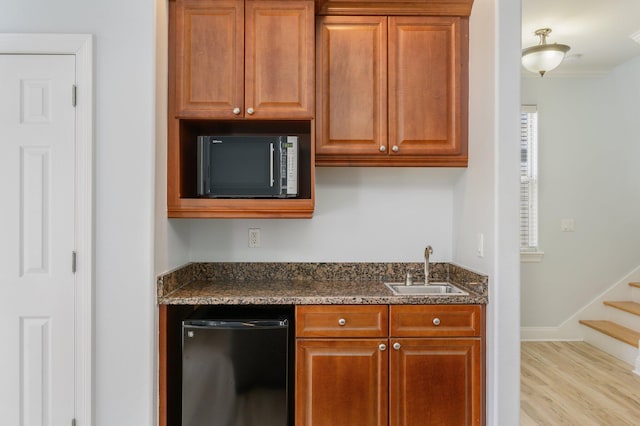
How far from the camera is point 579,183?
4.05 meters

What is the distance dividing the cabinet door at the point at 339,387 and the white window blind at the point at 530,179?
2.75m

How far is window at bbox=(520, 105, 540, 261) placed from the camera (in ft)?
13.2

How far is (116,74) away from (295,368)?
1631 millimetres

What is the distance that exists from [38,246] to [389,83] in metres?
1.91

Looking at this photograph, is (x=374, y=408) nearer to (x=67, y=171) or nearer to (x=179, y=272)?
(x=179, y=272)

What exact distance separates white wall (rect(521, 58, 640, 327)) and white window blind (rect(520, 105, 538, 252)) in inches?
2.4

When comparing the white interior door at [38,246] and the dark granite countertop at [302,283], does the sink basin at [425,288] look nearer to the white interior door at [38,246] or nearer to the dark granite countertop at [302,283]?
the dark granite countertop at [302,283]

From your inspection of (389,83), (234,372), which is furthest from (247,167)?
(234,372)

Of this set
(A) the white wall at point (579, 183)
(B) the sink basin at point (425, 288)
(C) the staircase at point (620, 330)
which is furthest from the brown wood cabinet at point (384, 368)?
(A) the white wall at point (579, 183)

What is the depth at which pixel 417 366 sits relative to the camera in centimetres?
196

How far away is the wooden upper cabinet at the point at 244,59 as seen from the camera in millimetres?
2088

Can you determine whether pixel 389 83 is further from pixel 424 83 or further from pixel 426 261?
pixel 426 261

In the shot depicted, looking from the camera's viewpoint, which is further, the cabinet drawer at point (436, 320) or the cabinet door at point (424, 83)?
the cabinet door at point (424, 83)

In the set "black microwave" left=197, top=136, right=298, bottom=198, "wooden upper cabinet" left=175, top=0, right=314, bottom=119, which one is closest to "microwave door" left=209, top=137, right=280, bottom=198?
"black microwave" left=197, top=136, right=298, bottom=198
